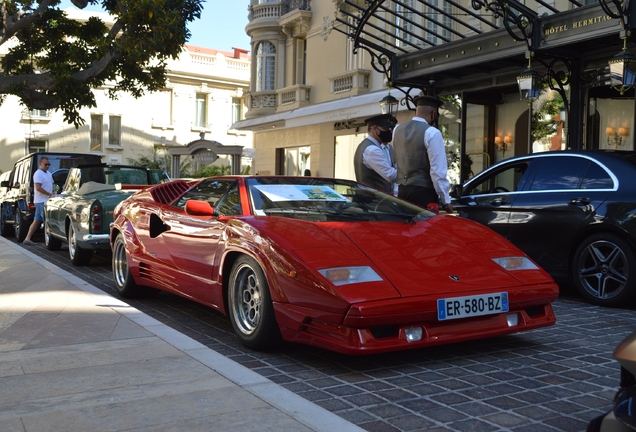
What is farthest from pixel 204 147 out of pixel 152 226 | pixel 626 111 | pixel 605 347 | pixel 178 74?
pixel 178 74

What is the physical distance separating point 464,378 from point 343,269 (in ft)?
3.03

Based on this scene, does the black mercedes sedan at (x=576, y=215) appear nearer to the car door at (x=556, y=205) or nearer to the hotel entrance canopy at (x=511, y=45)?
the car door at (x=556, y=205)

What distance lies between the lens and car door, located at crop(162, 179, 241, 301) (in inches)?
205

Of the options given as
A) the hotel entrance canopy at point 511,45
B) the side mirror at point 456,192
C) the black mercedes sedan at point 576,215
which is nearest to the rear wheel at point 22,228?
the hotel entrance canopy at point 511,45

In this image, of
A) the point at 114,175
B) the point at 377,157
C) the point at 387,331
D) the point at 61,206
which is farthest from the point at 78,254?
the point at 387,331

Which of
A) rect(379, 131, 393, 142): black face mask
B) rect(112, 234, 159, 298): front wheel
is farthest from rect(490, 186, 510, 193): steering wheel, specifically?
rect(112, 234, 159, 298): front wheel

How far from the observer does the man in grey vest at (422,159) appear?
22.7 ft

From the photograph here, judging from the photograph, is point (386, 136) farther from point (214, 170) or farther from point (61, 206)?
point (214, 170)

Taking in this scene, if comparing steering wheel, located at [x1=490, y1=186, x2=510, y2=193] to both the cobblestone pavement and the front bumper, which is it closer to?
the cobblestone pavement

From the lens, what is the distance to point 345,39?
23.4m

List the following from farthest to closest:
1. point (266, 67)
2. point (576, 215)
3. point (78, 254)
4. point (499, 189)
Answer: point (266, 67) < point (78, 254) < point (499, 189) < point (576, 215)

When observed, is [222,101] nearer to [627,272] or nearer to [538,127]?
[538,127]

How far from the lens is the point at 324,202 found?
532 cm

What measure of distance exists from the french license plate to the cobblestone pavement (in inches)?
13.0
